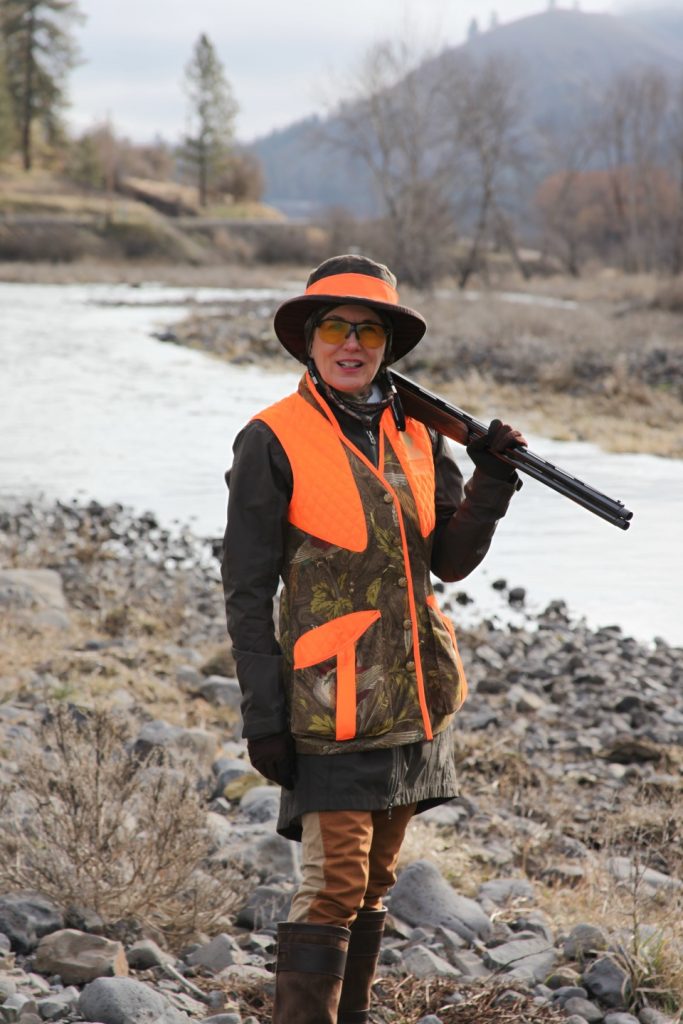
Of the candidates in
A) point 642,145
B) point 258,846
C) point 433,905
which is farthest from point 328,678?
point 642,145

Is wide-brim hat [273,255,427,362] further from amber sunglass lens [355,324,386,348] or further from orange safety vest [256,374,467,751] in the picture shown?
orange safety vest [256,374,467,751]

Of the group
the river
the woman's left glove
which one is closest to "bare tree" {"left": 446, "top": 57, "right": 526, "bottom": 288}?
the river

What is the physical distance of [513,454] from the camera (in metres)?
2.97

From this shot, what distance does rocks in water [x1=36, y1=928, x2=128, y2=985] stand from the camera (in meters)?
3.28

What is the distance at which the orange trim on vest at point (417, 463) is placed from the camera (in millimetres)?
2926

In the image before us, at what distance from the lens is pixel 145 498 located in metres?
12.0

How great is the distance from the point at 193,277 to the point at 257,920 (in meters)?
53.0

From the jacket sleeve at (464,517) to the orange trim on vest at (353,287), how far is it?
481mm

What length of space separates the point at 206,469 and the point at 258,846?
9354mm

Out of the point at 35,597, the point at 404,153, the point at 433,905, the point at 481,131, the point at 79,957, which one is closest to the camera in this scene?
the point at 79,957

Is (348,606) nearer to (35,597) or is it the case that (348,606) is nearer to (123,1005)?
(123,1005)

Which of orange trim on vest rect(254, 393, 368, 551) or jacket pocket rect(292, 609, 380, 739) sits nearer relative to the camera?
jacket pocket rect(292, 609, 380, 739)

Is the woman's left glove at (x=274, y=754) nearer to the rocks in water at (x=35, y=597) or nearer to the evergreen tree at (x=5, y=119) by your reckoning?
the rocks in water at (x=35, y=597)

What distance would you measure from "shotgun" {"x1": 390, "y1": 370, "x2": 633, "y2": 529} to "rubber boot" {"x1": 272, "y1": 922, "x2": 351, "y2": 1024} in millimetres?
1123
